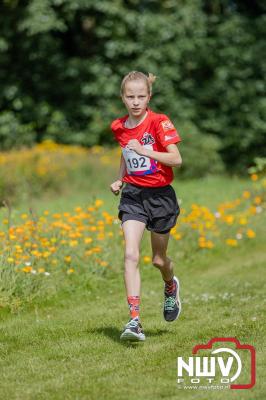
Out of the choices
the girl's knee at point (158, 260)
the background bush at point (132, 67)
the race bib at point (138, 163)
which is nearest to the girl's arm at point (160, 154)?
the race bib at point (138, 163)

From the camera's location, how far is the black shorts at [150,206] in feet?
20.9

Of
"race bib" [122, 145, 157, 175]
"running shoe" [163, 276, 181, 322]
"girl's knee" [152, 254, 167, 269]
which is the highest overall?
"race bib" [122, 145, 157, 175]

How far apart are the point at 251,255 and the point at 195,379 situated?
5.86 m

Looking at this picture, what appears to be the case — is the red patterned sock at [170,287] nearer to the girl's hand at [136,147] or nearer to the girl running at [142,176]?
the girl running at [142,176]

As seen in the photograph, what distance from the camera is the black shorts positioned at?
251 inches

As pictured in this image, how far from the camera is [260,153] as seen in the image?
933 inches

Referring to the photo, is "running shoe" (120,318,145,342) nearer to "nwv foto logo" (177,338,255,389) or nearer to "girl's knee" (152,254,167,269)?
"nwv foto logo" (177,338,255,389)

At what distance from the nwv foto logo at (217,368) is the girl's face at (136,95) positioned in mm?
1773

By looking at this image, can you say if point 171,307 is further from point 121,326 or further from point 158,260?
point 121,326

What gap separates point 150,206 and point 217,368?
1.47 metres

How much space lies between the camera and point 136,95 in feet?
20.4

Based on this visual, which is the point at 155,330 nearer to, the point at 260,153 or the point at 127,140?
the point at 127,140

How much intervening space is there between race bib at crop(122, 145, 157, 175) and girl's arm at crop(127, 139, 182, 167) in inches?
5.8

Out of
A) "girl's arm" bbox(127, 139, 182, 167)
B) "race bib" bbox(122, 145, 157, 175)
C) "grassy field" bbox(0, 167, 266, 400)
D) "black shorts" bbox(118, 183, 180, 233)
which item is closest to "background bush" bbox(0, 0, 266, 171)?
"grassy field" bbox(0, 167, 266, 400)
